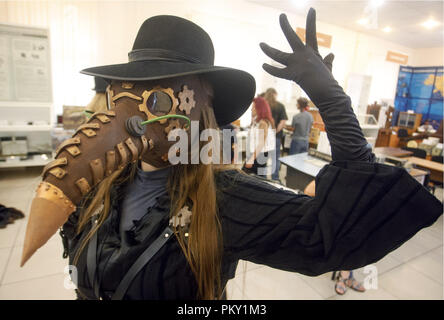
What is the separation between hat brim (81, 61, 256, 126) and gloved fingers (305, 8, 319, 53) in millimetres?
190

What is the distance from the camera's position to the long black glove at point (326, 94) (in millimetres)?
594

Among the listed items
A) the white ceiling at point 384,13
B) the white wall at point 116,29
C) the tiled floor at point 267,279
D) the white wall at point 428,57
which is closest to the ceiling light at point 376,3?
the white ceiling at point 384,13

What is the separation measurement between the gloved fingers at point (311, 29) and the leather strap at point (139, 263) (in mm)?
611

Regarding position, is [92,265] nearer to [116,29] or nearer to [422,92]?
[116,29]

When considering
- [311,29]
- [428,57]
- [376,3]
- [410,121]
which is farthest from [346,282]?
[428,57]

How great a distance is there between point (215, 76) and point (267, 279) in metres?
1.94

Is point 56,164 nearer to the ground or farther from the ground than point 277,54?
nearer to the ground

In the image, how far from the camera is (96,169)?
0.50m

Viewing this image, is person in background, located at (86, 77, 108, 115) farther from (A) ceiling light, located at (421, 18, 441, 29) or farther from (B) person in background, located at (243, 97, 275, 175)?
(A) ceiling light, located at (421, 18, 441, 29)

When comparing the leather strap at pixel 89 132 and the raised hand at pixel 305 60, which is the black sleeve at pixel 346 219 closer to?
the raised hand at pixel 305 60

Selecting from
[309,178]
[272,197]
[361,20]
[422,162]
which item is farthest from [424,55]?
[272,197]

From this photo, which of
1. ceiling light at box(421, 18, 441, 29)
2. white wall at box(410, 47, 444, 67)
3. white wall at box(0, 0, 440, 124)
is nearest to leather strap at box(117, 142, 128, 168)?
white wall at box(0, 0, 440, 124)

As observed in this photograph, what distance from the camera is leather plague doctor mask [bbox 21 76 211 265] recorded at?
45 centimetres
